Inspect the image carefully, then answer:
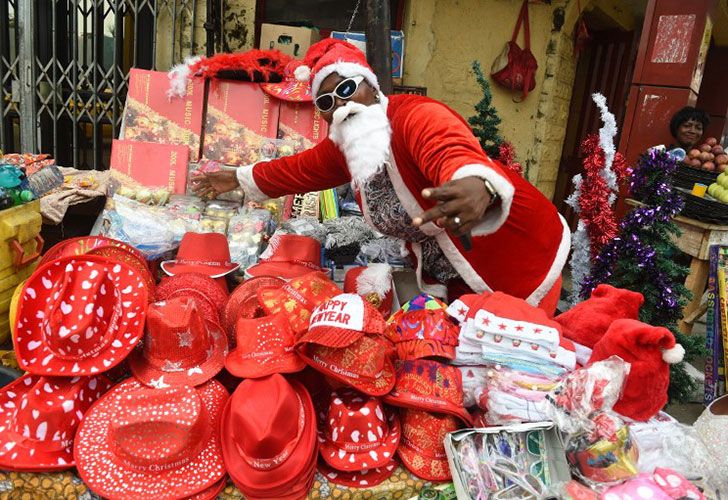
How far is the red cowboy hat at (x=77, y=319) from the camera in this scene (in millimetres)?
1487

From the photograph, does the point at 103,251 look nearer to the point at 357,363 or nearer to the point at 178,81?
the point at 357,363

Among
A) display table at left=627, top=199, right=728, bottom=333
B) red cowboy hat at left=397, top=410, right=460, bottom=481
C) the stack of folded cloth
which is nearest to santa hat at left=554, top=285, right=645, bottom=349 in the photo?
the stack of folded cloth

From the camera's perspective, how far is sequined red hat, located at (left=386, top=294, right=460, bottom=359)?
1.64 m

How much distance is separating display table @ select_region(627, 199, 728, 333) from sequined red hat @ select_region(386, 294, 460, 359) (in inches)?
93.5

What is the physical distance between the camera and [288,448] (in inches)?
54.9

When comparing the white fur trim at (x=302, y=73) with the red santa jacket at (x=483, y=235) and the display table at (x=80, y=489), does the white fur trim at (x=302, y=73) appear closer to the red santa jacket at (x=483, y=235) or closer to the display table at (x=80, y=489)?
the red santa jacket at (x=483, y=235)

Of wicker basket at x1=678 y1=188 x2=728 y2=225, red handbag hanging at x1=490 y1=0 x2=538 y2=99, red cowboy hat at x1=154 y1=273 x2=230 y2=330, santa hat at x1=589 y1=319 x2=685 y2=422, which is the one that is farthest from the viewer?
red handbag hanging at x1=490 y1=0 x2=538 y2=99

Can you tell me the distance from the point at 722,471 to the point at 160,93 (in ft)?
10.6

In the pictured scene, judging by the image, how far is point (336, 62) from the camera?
6.48ft

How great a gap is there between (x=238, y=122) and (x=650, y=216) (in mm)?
2367

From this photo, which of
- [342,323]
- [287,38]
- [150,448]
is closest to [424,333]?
[342,323]

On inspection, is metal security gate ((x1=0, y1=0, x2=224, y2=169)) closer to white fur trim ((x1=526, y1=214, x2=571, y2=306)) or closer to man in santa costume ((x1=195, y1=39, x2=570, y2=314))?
man in santa costume ((x1=195, y1=39, x2=570, y2=314))

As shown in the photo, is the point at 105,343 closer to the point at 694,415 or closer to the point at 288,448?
the point at 288,448

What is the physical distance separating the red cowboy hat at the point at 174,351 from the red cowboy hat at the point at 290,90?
1912 mm
